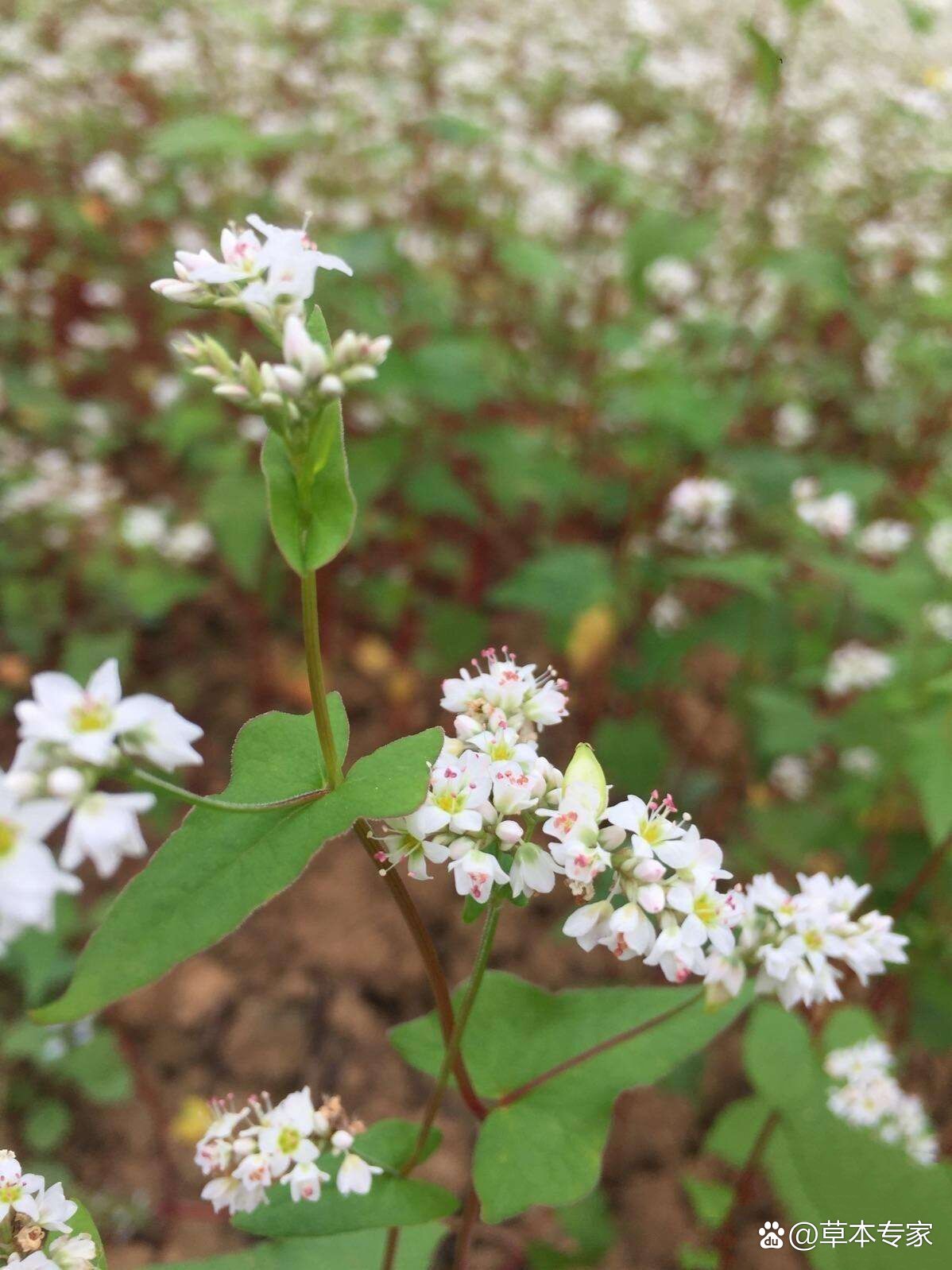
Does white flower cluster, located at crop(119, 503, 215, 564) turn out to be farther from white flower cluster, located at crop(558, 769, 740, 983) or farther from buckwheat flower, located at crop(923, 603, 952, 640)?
white flower cluster, located at crop(558, 769, 740, 983)

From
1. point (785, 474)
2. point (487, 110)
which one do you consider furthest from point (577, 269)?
point (785, 474)

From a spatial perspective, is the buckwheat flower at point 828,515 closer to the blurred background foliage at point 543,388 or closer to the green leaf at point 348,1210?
the blurred background foliage at point 543,388

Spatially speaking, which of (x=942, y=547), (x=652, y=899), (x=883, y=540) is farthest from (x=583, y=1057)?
(x=883, y=540)

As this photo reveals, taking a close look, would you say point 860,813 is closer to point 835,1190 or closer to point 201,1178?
point 835,1190

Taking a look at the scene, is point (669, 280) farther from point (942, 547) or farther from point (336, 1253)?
point (336, 1253)

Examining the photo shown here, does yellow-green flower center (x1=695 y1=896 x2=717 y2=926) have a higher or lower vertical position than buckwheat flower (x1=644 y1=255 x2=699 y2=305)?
higher

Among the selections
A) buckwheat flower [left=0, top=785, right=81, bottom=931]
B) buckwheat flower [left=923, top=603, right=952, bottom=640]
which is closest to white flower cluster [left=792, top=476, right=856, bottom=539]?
buckwheat flower [left=923, top=603, right=952, bottom=640]
